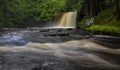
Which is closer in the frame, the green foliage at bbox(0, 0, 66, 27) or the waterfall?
the waterfall

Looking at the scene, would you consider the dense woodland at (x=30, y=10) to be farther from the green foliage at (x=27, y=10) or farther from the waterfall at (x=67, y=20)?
the waterfall at (x=67, y=20)

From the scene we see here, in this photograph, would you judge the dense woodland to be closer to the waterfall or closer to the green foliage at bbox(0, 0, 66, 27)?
the green foliage at bbox(0, 0, 66, 27)

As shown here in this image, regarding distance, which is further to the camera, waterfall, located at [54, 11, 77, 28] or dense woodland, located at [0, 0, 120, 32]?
dense woodland, located at [0, 0, 120, 32]

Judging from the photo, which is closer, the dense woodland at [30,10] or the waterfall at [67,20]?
the waterfall at [67,20]

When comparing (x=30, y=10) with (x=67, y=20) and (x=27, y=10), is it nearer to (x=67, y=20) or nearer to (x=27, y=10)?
(x=27, y=10)

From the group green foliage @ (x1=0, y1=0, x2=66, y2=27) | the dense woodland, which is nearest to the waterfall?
the dense woodland

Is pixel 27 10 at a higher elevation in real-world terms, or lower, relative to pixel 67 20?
higher

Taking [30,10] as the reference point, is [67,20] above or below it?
below

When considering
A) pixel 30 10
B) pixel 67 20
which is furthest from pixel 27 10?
pixel 67 20

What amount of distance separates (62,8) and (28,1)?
843 cm

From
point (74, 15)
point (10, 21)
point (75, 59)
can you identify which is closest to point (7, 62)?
point (75, 59)

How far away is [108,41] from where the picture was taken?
15.3 metres

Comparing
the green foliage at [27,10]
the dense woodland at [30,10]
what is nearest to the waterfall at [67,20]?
the dense woodland at [30,10]

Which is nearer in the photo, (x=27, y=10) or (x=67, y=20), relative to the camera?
(x=67, y=20)
